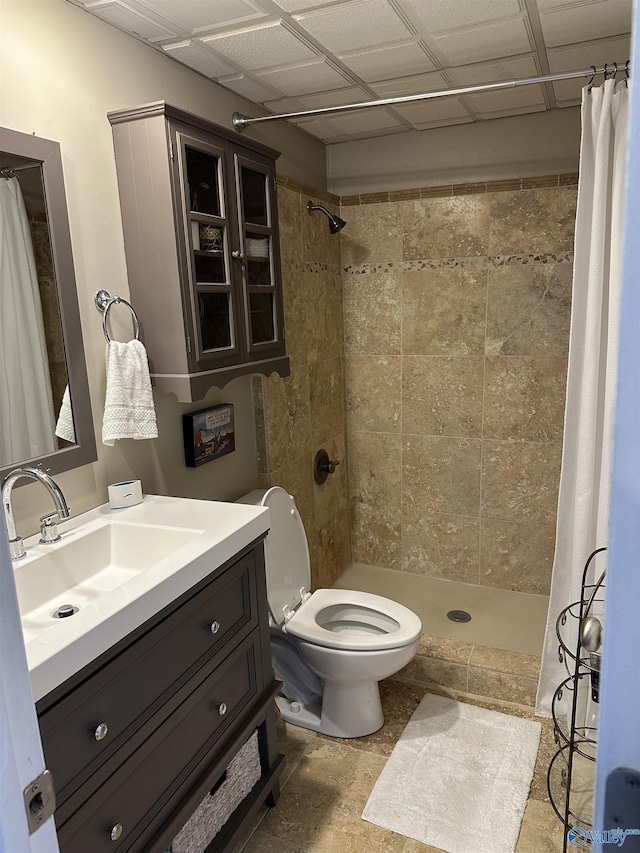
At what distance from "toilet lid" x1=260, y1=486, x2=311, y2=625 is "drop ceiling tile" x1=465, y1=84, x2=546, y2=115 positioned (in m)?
1.76

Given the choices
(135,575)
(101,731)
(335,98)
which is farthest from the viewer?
(335,98)

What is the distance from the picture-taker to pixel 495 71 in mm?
2186

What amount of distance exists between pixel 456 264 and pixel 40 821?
9.12 feet

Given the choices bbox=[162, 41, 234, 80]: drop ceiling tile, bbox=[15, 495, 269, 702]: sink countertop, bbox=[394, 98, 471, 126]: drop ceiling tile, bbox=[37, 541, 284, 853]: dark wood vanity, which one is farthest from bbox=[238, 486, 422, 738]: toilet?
bbox=[394, 98, 471, 126]: drop ceiling tile

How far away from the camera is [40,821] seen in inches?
24.3

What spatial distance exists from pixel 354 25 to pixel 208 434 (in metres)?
1.37

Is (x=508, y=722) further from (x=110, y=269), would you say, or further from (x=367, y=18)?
(x=367, y=18)

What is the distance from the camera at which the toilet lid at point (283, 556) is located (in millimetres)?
2184

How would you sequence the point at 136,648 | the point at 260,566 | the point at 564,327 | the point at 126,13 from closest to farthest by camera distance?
the point at 136,648, the point at 126,13, the point at 260,566, the point at 564,327

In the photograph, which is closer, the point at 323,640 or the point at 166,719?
the point at 166,719

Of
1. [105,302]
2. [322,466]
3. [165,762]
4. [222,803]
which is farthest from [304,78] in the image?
[222,803]

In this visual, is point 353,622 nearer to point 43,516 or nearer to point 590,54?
point 43,516

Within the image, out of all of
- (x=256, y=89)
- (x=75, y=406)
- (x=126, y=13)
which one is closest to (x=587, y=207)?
(x=256, y=89)

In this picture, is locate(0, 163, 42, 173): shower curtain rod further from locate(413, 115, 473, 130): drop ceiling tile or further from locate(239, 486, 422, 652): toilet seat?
locate(413, 115, 473, 130): drop ceiling tile
